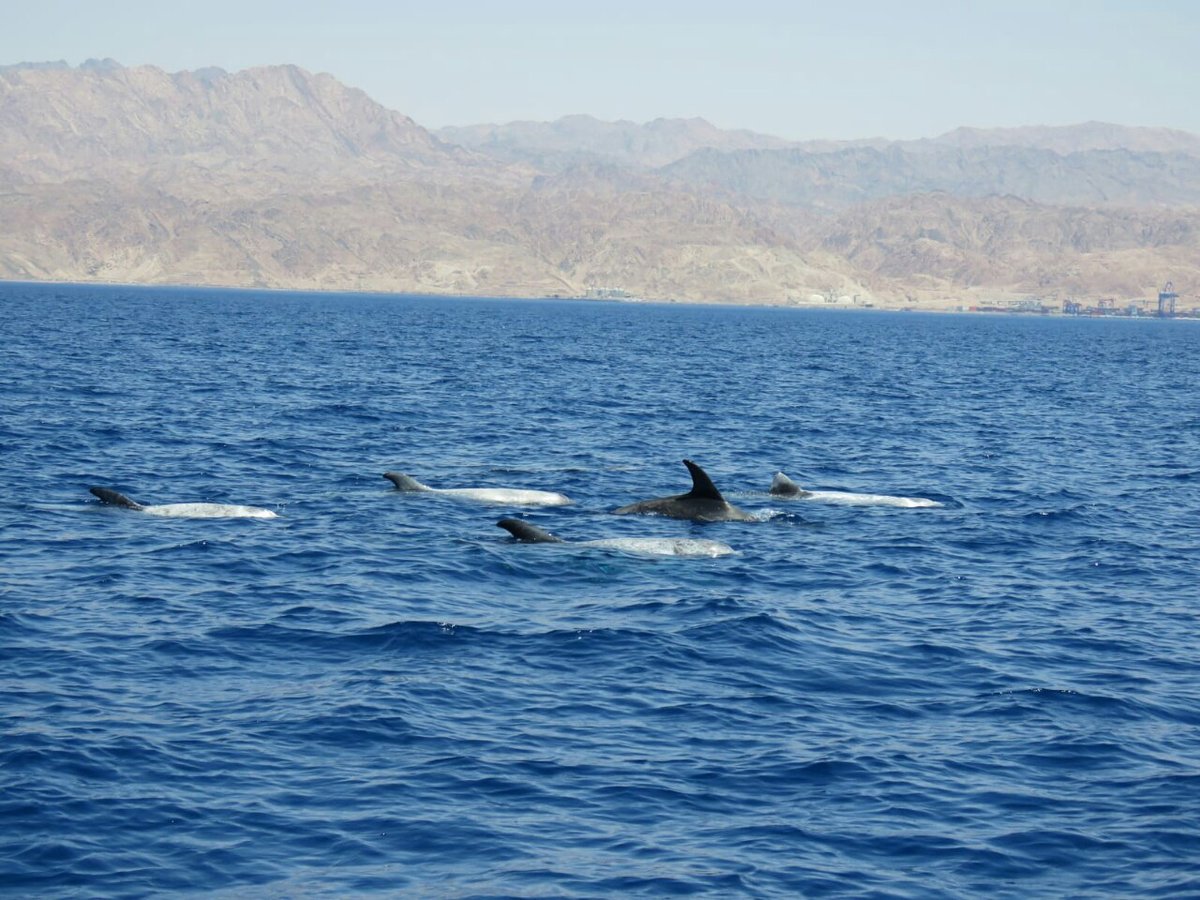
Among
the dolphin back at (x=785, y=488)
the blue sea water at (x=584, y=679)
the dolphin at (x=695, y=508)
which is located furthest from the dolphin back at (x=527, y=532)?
the dolphin back at (x=785, y=488)

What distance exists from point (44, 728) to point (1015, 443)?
46490 millimetres

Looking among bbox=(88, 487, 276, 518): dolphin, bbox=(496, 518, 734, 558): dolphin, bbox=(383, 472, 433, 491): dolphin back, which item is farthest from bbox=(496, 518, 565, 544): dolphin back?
bbox=(383, 472, 433, 491): dolphin back

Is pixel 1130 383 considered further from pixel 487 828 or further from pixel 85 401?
pixel 487 828

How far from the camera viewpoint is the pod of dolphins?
103 feet

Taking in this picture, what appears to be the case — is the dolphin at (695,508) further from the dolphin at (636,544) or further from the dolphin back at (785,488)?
the dolphin back at (785,488)

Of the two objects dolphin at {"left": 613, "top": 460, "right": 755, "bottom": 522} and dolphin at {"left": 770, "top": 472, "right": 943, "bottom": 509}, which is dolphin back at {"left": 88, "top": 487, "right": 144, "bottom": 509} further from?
dolphin at {"left": 770, "top": 472, "right": 943, "bottom": 509}

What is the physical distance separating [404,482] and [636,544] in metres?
9.92

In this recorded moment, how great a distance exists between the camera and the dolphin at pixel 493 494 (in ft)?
124

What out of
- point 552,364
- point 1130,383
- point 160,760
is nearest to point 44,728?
point 160,760

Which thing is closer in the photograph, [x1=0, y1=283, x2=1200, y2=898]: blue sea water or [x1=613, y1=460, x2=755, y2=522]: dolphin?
[x1=0, y1=283, x2=1200, y2=898]: blue sea water

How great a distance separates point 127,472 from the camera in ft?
135

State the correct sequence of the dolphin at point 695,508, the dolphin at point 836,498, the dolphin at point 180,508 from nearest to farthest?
1. the dolphin at point 180,508
2. the dolphin at point 695,508
3. the dolphin at point 836,498

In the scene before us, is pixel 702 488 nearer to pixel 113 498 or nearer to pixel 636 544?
pixel 636 544

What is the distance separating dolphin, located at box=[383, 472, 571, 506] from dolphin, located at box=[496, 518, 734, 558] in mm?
5760
